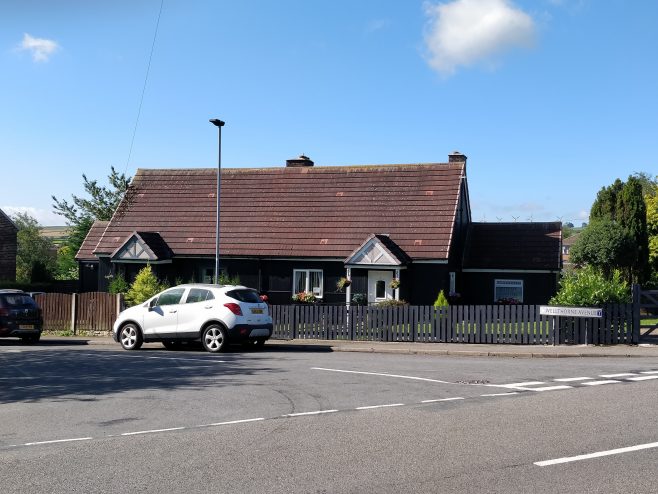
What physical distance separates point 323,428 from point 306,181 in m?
27.4

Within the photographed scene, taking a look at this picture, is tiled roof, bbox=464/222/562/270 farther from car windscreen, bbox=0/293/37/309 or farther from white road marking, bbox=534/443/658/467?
white road marking, bbox=534/443/658/467

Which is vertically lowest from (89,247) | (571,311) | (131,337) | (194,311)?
(131,337)

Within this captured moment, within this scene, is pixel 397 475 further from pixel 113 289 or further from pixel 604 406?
pixel 113 289

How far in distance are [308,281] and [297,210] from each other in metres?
3.87

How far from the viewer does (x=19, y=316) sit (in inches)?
936

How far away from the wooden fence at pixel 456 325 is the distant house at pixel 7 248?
35.1m

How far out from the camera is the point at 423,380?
13.8m

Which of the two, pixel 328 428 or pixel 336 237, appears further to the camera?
pixel 336 237

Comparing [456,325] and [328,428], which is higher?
[456,325]

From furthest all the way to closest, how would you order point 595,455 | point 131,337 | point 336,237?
point 336,237, point 131,337, point 595,455

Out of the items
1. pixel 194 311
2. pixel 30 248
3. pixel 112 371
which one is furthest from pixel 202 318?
pixel 30 248

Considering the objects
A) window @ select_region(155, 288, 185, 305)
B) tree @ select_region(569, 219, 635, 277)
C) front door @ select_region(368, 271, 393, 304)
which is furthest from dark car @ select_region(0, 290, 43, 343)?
tree @ select_region(569, 219, 635, 277)

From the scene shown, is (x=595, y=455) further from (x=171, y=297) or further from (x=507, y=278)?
(x=507, y=278)

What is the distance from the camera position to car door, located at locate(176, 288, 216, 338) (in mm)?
19562
